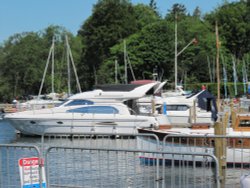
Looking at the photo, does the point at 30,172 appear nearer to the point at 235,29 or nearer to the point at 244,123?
the point at 244,123

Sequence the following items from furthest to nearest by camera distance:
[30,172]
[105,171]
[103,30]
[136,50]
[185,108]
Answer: [103,30] < [136,50] < [185,108] < [105,171] < [30,172]

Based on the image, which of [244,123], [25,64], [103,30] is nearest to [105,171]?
[244,123]

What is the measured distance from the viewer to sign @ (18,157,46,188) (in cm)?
943

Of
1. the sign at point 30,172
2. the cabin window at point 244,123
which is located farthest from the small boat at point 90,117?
the sign at point 30,172

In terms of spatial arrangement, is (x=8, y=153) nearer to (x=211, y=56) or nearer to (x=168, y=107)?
(x=168, y=107)

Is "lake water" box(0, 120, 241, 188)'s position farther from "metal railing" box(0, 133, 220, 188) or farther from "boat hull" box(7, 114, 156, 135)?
"boat hull" box(7, 114, 156, 135)

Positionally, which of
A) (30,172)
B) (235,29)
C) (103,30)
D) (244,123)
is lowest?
(30,172)

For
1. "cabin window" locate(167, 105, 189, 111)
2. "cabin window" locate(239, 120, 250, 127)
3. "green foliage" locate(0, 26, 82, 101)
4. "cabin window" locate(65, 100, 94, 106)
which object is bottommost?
"cabin window" locate(239, 120, 250, 127)

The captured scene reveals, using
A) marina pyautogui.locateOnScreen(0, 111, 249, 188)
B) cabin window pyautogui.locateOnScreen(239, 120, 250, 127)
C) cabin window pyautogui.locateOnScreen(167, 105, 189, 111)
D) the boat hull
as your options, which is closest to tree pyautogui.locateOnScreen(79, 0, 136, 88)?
cabin window pyautogui.locateOnScreen(167, 105, 189, 111)

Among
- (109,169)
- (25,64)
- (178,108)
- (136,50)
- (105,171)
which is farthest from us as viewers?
(25,64)

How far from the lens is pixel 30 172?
9531 mm

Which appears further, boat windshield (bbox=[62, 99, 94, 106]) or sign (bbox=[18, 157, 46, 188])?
boat windshield (bbox=[62, 99, 94, 106])

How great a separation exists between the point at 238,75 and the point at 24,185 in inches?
2892

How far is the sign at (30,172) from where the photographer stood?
943cm
